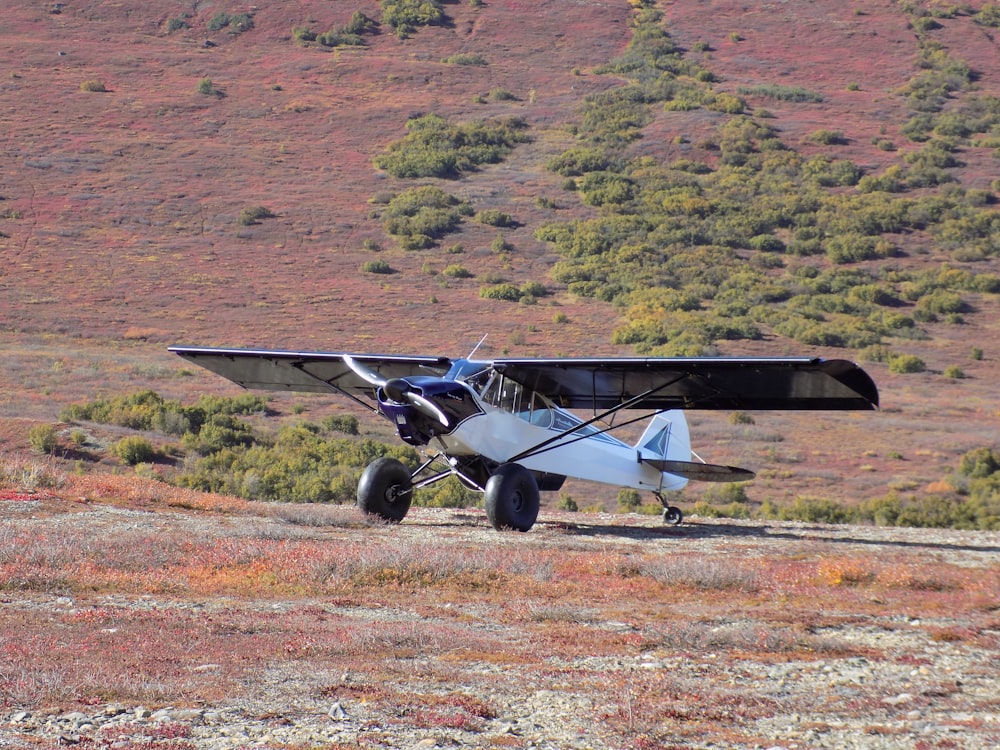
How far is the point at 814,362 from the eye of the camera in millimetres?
13664

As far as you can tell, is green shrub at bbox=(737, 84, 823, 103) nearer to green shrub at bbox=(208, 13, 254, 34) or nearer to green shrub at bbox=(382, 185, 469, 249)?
green shrub at bbox=(382, 185, 469, 249)

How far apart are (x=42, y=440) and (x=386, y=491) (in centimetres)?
983

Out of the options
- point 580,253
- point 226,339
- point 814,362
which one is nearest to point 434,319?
point 226,339

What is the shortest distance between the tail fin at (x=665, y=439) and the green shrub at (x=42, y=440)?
37.2 feet

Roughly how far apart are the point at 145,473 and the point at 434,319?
2709 centimetres

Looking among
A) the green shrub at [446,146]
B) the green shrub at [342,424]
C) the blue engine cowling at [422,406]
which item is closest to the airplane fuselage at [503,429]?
the blue engine cowling at [422,406]

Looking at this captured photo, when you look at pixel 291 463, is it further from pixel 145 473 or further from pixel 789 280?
pixel 789 280

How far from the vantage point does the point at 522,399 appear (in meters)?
16.8

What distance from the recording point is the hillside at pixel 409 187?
3931 centimetres

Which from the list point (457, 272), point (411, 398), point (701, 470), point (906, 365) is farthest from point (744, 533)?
point (457, 272)

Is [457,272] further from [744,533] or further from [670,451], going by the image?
[744,533]

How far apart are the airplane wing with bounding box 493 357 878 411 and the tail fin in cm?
213

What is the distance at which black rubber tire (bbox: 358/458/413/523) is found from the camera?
16422 millimetres

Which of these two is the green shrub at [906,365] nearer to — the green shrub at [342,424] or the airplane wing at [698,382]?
the green shrub at [342,424]
